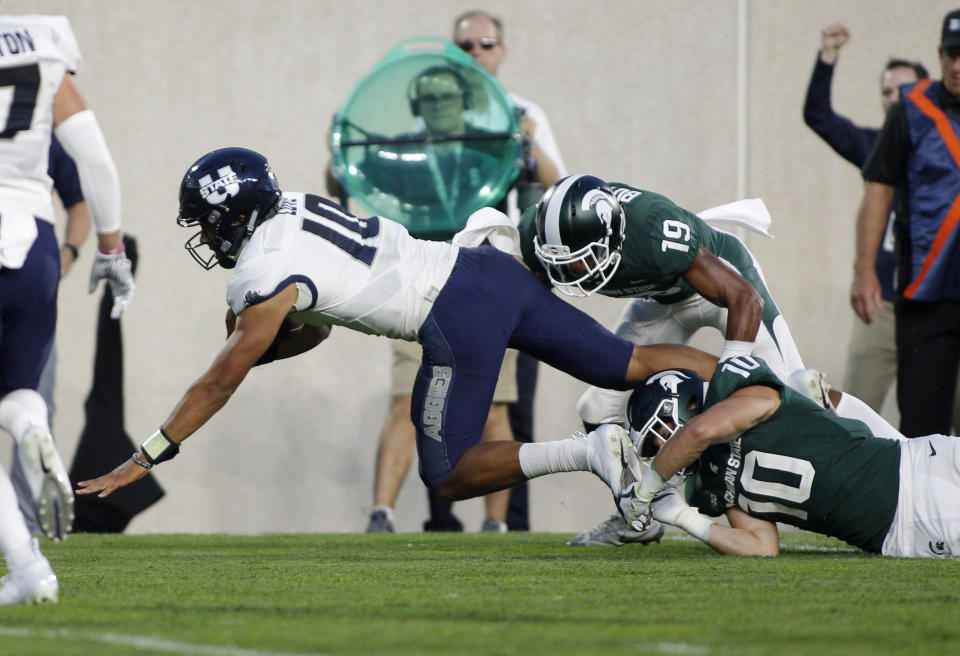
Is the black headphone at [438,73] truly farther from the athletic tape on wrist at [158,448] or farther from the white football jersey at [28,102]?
the white football jersey at [28,102]

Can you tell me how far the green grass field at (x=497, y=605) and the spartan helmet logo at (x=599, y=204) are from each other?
0.90 m

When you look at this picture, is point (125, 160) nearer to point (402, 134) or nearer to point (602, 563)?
point (402, 134)

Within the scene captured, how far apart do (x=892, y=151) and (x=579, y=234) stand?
4.83 ft

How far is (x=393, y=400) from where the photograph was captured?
16.7 feet

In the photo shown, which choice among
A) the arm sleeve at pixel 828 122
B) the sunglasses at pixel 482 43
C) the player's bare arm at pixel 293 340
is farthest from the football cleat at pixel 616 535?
the sunglasses at pixel 482 43

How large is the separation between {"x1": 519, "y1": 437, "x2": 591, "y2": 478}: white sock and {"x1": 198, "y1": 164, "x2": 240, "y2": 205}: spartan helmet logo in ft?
3.28

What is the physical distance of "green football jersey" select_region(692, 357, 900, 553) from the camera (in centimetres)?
317

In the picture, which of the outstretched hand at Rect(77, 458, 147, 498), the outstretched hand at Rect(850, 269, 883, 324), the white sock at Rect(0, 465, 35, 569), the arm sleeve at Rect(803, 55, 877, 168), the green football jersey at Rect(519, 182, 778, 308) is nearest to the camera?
the white sock at Rect(0, 465, 35, 569)

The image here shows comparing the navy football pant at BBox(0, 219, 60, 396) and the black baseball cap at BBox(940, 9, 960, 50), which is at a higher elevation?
the black baseball cap at BBox(940, 9, 960, 50)

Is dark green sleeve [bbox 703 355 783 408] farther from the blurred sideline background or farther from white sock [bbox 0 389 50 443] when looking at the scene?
the blurred sideline background

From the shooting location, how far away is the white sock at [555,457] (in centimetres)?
331

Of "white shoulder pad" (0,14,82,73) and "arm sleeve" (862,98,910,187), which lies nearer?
"white shoulder pad" (0,14,82,73)

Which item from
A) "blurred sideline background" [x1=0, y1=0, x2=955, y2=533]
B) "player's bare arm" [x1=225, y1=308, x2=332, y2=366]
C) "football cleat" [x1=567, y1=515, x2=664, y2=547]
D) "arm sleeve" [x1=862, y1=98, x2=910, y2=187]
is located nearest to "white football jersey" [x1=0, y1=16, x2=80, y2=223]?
"player's bare arm" [x1=225, y1=308, x2=332, y2=366]

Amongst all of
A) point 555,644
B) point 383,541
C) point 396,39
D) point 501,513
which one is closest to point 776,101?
point 396,39
